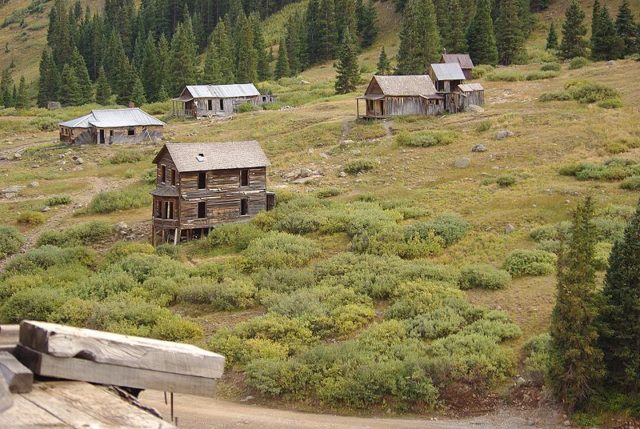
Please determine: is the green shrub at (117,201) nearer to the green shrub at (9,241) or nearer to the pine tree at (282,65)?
the green shrub at (9,241)

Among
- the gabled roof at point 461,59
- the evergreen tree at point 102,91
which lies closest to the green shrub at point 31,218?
the gabled roof at point 461,59

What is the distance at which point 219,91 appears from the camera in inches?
3617

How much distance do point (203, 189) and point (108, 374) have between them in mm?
42309

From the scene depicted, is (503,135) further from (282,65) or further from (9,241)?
(282,65)

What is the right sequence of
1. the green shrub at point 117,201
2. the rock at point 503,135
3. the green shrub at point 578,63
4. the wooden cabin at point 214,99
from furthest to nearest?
1. the wooden cabin at point 214,99
2. the green shrub at point 578,63
3. the rock at point 503,135
4. the green shrub at point 117,201

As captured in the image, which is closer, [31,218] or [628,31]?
[31,218]

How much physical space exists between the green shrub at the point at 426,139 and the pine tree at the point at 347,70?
30321 millimetres

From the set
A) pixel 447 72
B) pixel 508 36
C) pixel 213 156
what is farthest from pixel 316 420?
pixel 508 36

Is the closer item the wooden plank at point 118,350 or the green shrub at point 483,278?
the wooden plank at point 118,350

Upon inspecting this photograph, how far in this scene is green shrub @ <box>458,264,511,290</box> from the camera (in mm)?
32469

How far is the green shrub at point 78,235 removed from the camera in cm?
4650

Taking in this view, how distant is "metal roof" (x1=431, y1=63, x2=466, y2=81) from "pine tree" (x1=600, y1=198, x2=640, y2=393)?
1966 inches

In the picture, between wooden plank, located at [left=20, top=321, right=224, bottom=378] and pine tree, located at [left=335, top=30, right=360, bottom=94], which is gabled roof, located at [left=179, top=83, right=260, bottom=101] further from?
wooden plank, located at [left=20, top=321, right=224, bottom=378]

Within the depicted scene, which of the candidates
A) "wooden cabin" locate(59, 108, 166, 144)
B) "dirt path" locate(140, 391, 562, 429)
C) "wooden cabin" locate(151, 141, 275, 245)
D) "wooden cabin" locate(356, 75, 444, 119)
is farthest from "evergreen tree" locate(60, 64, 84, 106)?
"dirt path" locate(140, 391, 562, 429)
